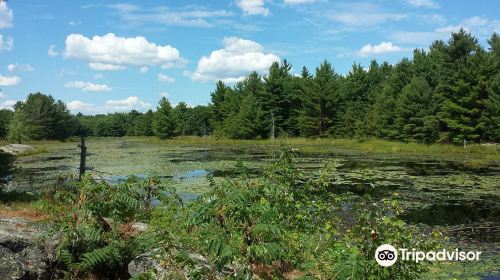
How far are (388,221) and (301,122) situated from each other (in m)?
61.7

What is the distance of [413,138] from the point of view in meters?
48.0

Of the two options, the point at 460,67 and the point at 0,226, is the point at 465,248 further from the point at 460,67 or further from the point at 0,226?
the point at 460,67

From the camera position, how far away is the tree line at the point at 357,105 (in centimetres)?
4209

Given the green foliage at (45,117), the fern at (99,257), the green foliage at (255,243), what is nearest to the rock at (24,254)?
the fern at (99,257)

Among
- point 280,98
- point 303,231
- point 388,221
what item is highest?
point 280,98

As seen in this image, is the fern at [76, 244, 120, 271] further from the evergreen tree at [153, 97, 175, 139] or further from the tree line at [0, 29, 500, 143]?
the evergreen tree at [153, 97, 175, 139]

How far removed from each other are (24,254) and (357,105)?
62.3 meters

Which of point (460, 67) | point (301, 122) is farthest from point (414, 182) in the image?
point (301, 122)

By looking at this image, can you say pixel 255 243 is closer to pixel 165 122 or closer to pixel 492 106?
pixel 492 106

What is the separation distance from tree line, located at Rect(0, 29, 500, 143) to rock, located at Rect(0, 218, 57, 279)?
31.9 m

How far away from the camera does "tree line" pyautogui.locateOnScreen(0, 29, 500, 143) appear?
42.1 m

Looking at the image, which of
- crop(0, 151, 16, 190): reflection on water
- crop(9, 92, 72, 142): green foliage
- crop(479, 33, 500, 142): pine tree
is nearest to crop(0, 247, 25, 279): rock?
crop(0, 151, 16, 190): reflection on water

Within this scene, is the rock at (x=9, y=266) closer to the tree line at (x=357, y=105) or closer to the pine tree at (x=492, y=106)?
the tree line at (x=357, y=105)

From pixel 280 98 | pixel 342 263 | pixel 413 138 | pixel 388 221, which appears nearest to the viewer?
pixel 342 263
